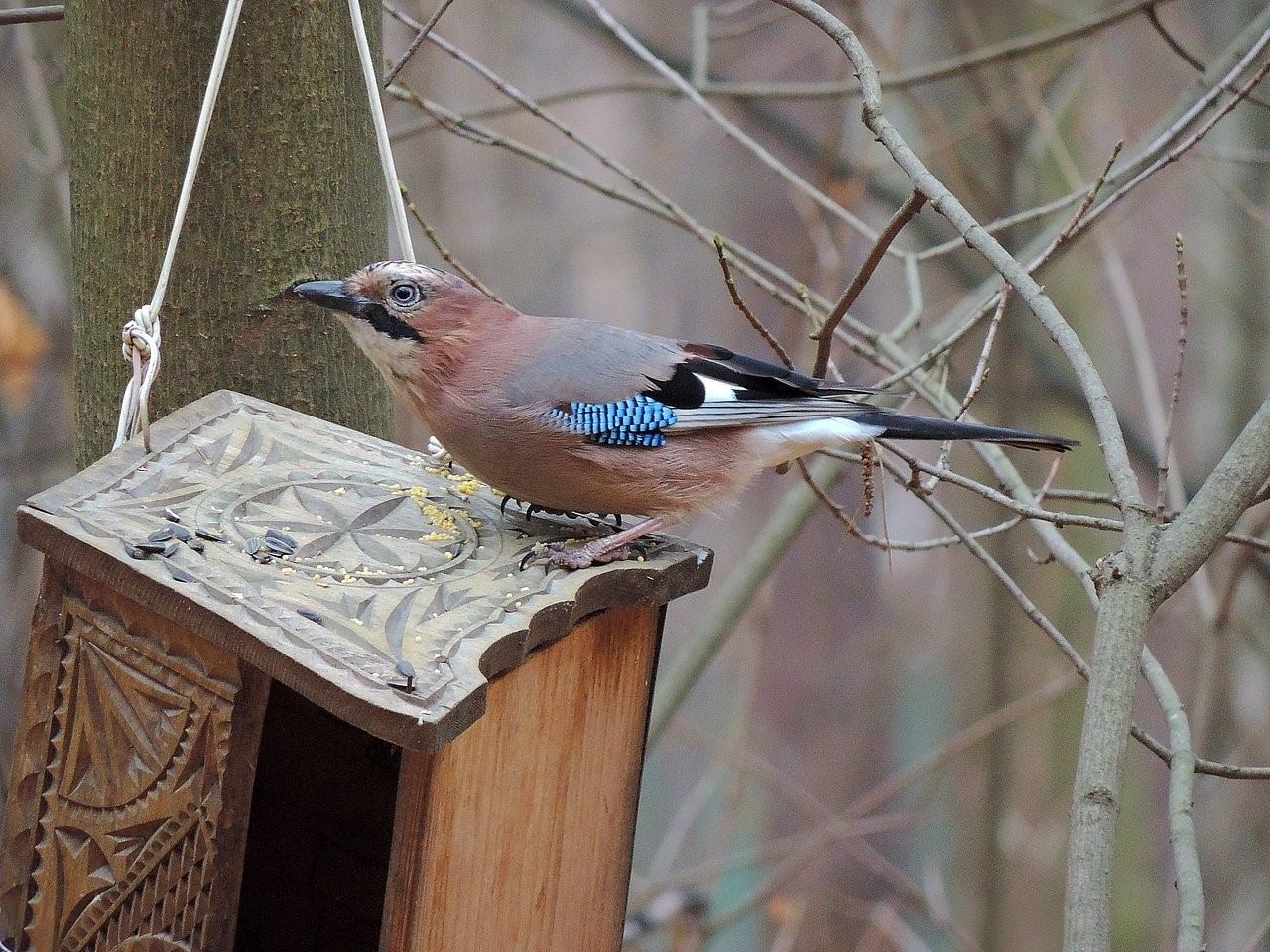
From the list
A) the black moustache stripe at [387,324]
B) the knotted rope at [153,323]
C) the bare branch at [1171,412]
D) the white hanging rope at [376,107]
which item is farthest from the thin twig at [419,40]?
the bare branch at [1171,412]

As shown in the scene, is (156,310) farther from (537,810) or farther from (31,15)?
(537,810)

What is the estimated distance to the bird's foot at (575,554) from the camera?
7.12 ft

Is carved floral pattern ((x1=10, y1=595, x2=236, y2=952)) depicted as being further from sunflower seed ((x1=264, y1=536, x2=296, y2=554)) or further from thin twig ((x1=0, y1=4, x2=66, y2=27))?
thin twig ((x1=0, y1=4, x2=66, y2=27))

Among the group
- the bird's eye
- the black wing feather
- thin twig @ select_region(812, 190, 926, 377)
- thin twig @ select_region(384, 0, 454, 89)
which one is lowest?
the black wing feather

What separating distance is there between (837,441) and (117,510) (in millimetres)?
1262

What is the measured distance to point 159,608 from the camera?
1.92 metres

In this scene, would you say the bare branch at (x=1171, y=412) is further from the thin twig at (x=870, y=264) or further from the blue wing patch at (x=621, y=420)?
the blue wing patch at (x=621, y=420)

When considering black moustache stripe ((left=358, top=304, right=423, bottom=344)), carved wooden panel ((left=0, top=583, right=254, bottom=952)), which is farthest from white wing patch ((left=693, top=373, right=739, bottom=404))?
carved wooden panel ((left=0, top=583, right=254, bottom=952))

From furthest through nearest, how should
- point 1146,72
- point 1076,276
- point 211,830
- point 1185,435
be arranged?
point 1146,72
point 1185,435
point 1076,276
point 211,830

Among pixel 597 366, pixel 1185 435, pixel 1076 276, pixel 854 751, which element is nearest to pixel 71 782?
pixel 597 366

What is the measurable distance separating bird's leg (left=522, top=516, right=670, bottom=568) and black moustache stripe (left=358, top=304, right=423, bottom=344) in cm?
46

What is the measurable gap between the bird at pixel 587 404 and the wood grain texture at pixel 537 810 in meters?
0.23

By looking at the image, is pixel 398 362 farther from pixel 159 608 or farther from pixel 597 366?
pixel 159 608

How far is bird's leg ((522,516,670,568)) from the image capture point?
7.14ft
